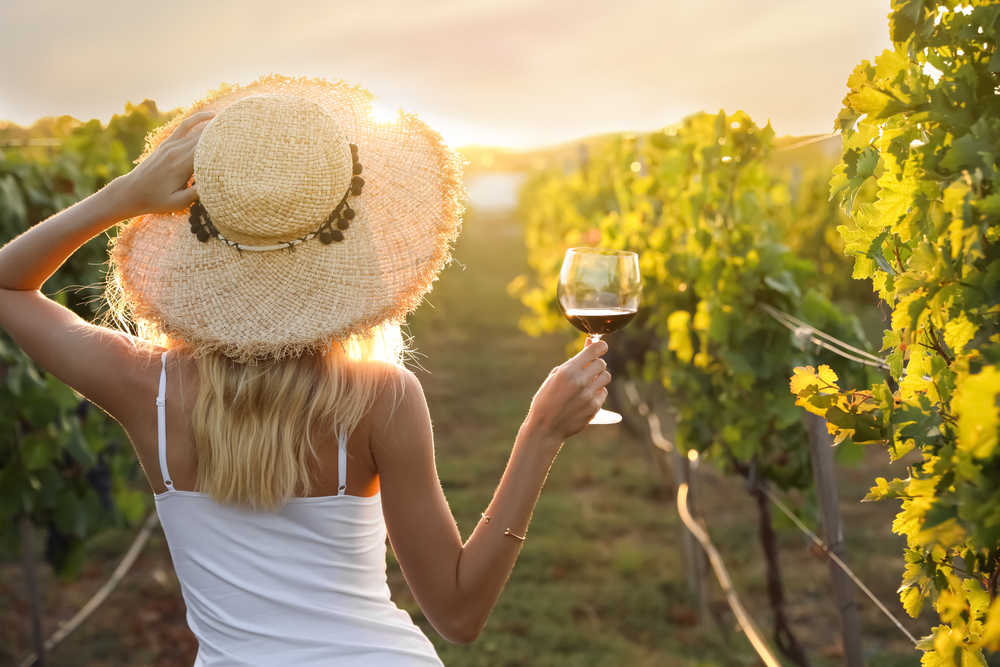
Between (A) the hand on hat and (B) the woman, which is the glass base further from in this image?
(A) the hand on hat

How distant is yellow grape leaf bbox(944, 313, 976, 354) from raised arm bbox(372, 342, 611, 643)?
0.54 metres

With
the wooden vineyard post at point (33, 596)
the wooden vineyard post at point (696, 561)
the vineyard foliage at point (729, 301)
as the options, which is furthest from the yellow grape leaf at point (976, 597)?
the wooden vineyard post at point (33, 596)

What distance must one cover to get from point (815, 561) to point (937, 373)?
13.6 ft

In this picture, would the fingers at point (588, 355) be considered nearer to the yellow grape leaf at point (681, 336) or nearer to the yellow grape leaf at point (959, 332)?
the yellow grape leaf at point (959, 332)

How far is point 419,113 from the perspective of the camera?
158cm

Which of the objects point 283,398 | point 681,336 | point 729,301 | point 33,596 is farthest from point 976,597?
point 33,596

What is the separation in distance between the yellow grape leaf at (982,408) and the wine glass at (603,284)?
0.95m

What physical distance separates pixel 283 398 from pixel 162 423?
23 centimetres

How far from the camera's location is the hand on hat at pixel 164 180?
1308 millimetres

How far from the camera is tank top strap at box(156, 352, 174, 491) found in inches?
53.0

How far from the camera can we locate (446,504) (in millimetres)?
1348

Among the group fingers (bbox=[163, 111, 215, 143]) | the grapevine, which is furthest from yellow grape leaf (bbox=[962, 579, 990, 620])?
the grapevine

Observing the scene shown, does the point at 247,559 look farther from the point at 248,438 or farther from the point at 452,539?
the point at 452,539

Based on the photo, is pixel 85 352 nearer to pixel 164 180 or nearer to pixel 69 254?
pixel 69 254
